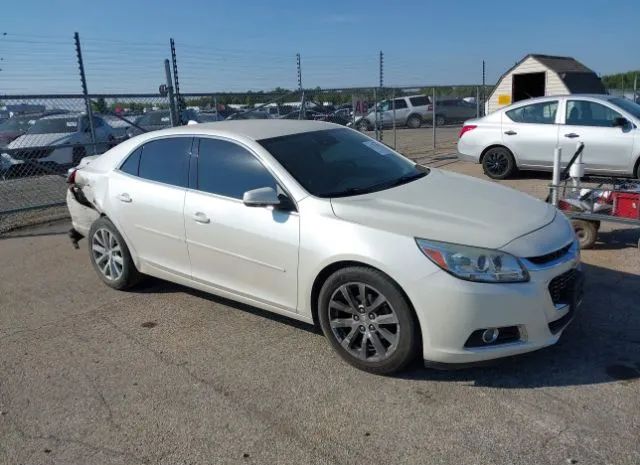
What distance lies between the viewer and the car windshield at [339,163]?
3.95m

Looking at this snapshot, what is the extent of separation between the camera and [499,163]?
10.0m

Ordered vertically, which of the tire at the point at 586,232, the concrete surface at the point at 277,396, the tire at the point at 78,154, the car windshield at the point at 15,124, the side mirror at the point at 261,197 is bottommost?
the concrete surface at the point at 277,396

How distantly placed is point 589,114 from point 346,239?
722cm

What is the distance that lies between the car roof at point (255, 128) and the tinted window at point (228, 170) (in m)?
0.12

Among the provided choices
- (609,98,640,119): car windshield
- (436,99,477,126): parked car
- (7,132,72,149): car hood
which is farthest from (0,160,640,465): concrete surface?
(436,99,477,126): parked car

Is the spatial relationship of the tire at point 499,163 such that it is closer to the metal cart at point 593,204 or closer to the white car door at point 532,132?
the white car door at point 532,132

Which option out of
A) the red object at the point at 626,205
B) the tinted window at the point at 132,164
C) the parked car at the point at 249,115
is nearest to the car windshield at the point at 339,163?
the tinted window at the point at 132,164

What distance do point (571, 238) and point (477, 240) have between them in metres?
0.83

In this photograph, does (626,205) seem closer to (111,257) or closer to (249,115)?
(111,257)

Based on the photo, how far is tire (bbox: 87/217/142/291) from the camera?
196 inches

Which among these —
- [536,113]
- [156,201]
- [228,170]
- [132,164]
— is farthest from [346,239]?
[536,113]

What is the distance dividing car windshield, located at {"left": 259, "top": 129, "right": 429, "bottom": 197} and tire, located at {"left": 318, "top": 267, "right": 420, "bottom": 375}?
69cm

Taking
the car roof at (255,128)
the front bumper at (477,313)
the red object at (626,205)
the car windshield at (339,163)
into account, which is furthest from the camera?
the red object at (626,205)

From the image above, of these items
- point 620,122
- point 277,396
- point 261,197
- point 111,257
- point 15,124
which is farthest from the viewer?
point 15,124
